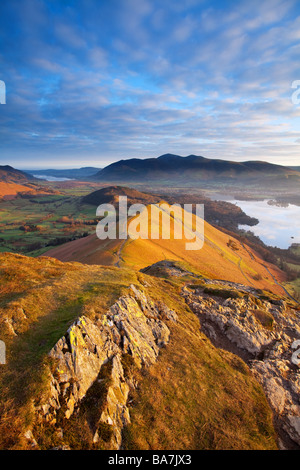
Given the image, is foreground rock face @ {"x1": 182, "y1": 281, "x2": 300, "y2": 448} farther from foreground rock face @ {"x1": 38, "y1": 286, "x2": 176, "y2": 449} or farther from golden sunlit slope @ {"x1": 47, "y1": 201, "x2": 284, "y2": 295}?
golden sunlit slope @ {"x1": 47, "y1": 201, "x2": 284, "y2": 295}

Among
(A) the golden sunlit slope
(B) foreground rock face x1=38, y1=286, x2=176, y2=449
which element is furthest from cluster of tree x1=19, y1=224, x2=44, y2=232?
(B) foreground rock face x1=38, y1=286, x2=176, y2=449

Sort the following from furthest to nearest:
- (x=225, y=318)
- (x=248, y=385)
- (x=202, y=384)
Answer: (x=225, y=318) → (x=248, y=385) → (x=202, y=384)

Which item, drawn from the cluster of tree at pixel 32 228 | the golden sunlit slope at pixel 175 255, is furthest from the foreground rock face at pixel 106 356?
the cluster of tree at pixel 32 228

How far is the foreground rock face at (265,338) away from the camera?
15.6m

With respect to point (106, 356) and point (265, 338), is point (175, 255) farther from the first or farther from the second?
point (106, 356)

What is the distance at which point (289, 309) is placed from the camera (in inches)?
1247

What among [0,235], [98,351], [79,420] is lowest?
[0,235]

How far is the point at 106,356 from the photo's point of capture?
1409 centimetres

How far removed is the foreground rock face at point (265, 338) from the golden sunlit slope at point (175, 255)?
25807 mm

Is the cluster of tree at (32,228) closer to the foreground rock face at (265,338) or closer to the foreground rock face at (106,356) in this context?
the foreground rock face at (265,338)

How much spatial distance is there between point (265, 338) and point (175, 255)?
47.6m

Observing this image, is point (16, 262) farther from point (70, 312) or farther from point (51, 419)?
point (51, 419)
